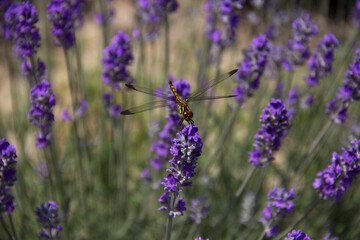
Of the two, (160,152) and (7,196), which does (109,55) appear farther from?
(7,196)

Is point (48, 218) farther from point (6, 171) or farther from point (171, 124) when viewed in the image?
point (171, 124)

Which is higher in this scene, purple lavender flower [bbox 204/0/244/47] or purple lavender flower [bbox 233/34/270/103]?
purple lavender flower [bbox 204/0/244/47]

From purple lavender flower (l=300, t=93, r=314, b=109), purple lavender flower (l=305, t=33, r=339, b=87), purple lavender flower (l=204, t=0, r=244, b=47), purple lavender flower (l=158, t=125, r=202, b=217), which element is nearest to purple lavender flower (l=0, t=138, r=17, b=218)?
purple lavender flower (l=158, t=125, r=202, b=217)

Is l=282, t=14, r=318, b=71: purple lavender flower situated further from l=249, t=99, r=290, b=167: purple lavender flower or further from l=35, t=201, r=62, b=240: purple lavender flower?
l=35, t=201, r=62, b=240: purple lavender flower

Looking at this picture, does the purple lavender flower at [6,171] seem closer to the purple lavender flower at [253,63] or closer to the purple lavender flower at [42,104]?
the purple lavender flower at [42,104]

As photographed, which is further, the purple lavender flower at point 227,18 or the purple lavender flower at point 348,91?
the purple lavender flower at point 227,18

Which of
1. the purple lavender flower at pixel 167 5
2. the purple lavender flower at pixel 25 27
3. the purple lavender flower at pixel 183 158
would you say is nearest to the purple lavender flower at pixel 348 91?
the purple lavender flower at pixel 183 158

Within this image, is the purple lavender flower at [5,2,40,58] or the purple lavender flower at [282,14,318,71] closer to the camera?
the purple lavender flower at [5,2,40,58]
